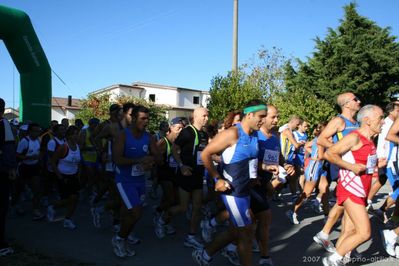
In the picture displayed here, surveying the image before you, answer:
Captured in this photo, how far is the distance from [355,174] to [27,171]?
19.5 feet

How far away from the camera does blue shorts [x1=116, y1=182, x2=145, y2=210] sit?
16.0 feet

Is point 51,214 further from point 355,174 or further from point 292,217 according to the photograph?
point 355,174

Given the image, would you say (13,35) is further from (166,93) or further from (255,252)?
(166,93)

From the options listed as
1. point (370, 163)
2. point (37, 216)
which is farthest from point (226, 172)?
point (37, 216)

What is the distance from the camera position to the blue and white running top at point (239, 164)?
3893 mm

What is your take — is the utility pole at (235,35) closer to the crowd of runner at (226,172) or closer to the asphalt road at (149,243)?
the crowd of runner at (226,172)

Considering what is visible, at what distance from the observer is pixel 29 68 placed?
13.9 metres

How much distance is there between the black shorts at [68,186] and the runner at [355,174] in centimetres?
413

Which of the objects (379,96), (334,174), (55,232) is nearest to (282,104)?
(379,96)

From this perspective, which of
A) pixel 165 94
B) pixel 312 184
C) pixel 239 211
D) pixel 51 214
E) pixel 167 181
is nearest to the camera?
pixel 239 211

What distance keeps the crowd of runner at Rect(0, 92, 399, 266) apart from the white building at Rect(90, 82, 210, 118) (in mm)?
47980

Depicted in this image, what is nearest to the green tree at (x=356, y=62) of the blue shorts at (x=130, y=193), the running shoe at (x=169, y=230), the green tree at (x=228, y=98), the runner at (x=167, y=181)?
the green tree at (x=228, y=98)

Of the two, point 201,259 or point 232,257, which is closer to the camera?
point 201,259

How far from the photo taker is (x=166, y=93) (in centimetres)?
5756
